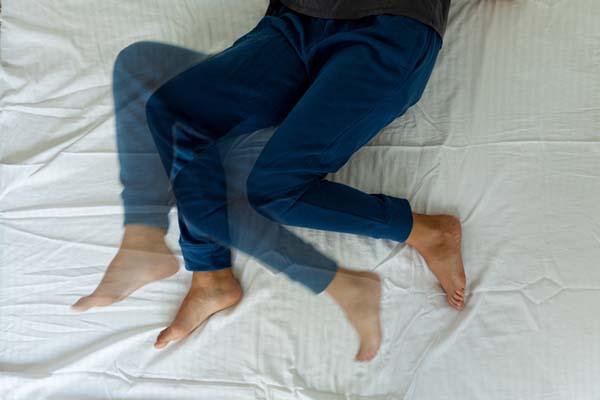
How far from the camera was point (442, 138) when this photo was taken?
0.81m

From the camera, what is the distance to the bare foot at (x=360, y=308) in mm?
756

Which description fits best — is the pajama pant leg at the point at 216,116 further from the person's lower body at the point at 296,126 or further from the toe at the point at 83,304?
the toe at the point at 83,304

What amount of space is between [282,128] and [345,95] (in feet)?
0.31


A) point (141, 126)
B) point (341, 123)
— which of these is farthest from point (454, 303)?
point (141, 126)

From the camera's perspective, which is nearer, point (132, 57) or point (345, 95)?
point (345, 95)

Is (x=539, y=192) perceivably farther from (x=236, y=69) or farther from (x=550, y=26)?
(x=236, y=69)

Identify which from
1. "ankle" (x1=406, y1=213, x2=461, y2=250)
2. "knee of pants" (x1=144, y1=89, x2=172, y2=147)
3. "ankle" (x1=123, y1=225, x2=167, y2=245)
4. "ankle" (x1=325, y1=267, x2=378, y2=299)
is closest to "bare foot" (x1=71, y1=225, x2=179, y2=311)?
"ankle" (x1=123, y1=225, x2=167, y2=245)

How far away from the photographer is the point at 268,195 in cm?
72

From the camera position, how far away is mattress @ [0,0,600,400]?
0.76 m

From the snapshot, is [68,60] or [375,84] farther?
[68,60]

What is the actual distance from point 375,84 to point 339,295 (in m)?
0.31

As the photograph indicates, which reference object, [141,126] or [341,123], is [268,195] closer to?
[341,123]

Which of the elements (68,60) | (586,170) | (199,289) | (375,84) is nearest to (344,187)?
(375,84)

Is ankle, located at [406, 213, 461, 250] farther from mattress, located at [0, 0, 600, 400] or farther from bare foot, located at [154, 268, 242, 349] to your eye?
bare foot, located at [154, 268, 242, 349]
